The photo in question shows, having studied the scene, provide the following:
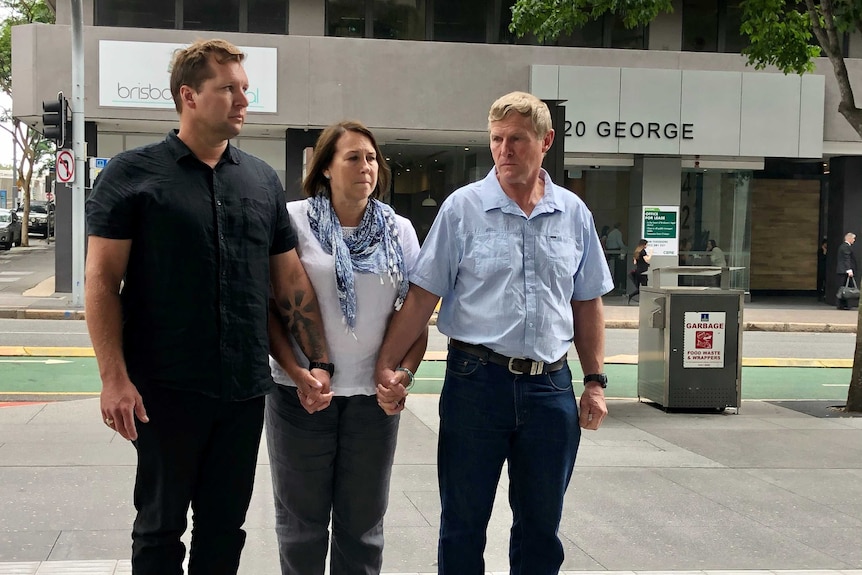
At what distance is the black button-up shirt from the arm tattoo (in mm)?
189

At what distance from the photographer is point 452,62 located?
21.9 metres

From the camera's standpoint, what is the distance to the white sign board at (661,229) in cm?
2336

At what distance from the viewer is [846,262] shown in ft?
75.3

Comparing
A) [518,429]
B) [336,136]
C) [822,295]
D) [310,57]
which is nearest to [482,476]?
[518,429]

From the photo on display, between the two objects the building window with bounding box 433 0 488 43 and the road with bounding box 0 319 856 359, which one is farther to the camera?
the building window with bounding box 433 0 488 43

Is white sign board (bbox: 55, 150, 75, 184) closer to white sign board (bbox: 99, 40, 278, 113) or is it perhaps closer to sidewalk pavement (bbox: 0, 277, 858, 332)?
sidewalk pavement (bbox: 0, 277, 858, 332)

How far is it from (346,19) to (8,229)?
2320 cm

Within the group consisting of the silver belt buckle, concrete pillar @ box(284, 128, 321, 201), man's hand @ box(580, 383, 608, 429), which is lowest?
man's hand @ box(580, 383, 608, 429)

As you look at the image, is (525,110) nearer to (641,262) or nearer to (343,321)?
(343,321)

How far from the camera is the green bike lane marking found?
1067 cm

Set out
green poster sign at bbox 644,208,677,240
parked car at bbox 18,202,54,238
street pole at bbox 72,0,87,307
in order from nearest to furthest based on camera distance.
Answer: street pole at bbox 72,0,87,307, green poster sign at bbox 644,208,677,240, parked car at bbox 18,202,54,238

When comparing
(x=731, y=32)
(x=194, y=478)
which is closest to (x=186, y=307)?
(x=194, y=478)

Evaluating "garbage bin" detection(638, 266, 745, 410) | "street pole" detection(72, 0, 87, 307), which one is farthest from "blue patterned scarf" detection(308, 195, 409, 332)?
"street pole" detection(72, 0, 87, 307)

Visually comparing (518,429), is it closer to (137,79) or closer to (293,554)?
(293,554)
